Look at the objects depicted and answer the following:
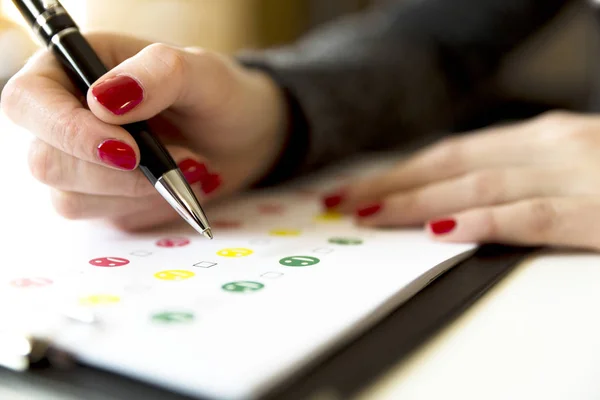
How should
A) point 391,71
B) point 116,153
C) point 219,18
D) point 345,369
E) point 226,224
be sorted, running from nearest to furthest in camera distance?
point 345,369 < point 116,153 < point 226,224 < point 391,71 < point 219,18

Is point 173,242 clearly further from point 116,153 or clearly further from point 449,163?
point 449,163

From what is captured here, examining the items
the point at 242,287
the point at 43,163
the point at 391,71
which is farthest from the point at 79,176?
the point at 391,71

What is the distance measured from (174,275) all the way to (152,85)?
105 millimetres

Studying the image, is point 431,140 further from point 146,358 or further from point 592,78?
point 146,358

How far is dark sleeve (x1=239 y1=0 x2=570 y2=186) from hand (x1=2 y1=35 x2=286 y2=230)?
0.31ft

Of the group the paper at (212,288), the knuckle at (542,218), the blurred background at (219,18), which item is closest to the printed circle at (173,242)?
the paper at (212,288)

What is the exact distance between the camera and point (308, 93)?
0.53m

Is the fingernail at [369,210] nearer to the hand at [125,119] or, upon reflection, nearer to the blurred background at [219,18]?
the hand at [125,119]

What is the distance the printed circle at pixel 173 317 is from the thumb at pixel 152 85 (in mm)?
122

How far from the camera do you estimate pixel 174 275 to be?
30 centimetres

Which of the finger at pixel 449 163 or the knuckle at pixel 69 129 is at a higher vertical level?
the finger at pixel 449 163

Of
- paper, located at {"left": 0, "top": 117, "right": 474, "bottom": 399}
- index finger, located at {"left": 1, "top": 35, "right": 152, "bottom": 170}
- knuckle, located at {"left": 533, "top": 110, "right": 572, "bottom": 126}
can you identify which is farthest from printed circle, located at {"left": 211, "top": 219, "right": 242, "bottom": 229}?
knuckle, located at {"left": 533, "top": 110, "right": 572, "bottom": 126}

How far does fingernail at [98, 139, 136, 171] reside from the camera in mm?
306

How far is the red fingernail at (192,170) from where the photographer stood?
0.37 meters
